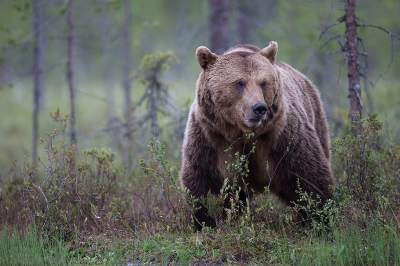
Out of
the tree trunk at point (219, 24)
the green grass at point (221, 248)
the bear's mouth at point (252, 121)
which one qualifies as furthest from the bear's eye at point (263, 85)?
the tree trunk at point (219, 24)

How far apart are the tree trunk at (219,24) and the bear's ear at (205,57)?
20.2ft

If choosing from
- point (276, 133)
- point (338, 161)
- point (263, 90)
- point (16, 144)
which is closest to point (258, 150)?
point (276, 133)

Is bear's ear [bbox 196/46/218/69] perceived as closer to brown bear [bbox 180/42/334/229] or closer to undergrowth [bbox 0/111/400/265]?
brown bear [bbox 180/42/334/229]

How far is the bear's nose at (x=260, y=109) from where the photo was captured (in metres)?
4.85

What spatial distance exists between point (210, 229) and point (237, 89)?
4.67 ft

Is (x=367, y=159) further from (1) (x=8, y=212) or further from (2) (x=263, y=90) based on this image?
(1) (x=8, y=212)

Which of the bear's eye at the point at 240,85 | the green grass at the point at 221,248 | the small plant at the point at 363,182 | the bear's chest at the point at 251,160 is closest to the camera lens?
the green grass at the point at 221,248

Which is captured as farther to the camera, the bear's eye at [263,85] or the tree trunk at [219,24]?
the tree trunk at [219,24]

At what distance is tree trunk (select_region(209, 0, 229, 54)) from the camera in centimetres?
1170

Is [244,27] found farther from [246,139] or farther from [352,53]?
[246,139]

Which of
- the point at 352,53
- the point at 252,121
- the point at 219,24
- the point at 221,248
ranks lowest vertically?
the point at 221,248

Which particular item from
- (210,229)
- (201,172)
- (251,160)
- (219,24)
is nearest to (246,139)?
(251,160)

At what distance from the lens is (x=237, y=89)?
522 cm

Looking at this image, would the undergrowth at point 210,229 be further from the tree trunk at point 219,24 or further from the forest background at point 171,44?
the tree trunk at point 219,24
